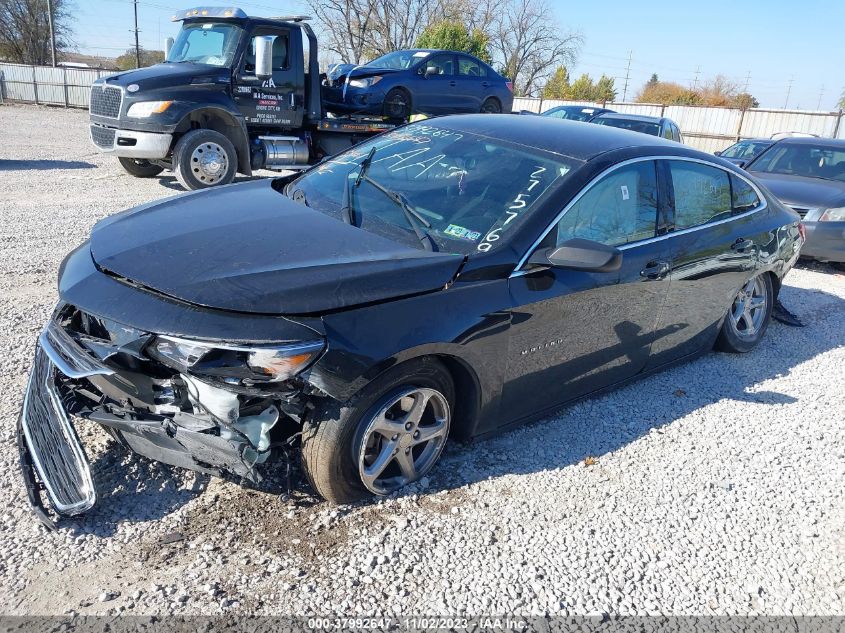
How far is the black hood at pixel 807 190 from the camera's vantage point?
8.15 m

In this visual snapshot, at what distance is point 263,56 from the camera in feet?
32.8

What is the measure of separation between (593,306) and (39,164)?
38.8ft

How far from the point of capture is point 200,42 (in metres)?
10.4

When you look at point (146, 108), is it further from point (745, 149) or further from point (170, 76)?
point (745, 149)

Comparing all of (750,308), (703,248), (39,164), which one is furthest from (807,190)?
(39,164)

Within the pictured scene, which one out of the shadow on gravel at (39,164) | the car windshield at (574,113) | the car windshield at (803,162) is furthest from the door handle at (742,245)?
the car windshield at (574,113)

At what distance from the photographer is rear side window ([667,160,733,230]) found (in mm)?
4172

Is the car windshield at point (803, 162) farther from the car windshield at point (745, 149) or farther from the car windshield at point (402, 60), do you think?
the car windshield at point (402, 60)

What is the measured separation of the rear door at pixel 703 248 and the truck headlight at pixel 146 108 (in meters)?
7.86

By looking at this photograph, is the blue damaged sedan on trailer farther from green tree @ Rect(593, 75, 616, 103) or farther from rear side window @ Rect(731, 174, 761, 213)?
green tree @ Rect(593, 75, 616, 103)

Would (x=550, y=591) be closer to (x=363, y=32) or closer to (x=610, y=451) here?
(x=610, y=451)

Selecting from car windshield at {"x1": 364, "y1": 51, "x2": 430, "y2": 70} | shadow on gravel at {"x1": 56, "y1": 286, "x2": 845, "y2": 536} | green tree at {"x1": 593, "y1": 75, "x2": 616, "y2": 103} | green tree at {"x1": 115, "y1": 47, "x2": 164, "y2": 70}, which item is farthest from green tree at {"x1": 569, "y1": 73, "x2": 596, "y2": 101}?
shadow on gravel at {"x1": 56, "y1": 286, "x2": 845, "y2": 536}

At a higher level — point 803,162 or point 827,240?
point 803,162

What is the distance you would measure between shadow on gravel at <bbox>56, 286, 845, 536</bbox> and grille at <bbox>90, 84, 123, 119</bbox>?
8.19 metres
